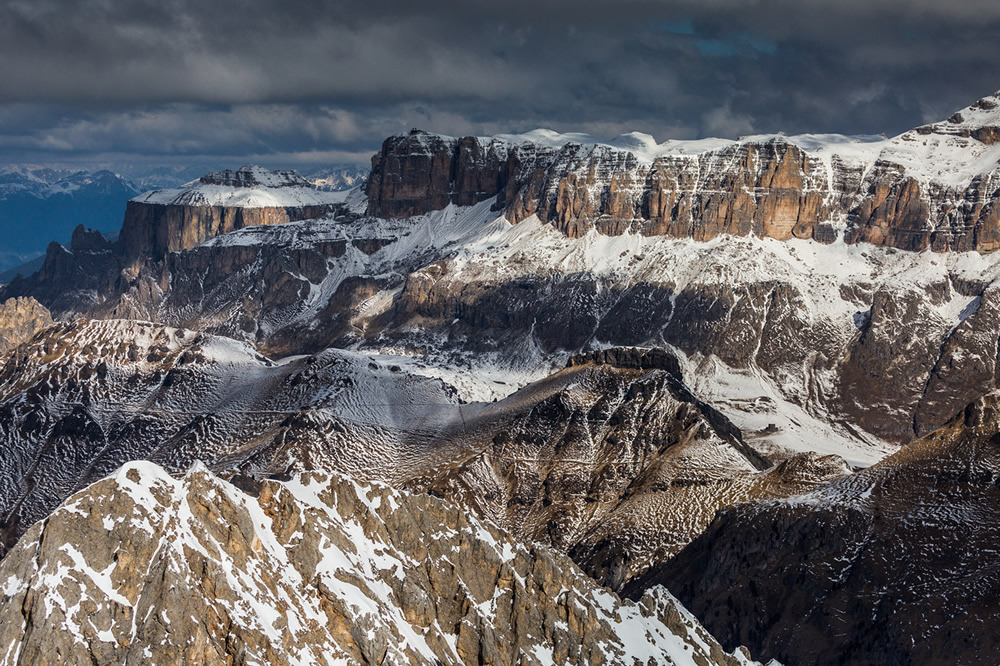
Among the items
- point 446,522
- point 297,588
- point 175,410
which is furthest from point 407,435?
point 297,588

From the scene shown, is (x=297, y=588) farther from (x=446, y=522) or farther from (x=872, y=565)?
(x=872, y=565)

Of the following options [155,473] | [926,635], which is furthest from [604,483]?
[155,473]

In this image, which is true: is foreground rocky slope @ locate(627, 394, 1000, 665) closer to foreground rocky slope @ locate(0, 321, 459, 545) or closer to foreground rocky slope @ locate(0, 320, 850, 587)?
foreground rocky slope @ locate(0, 320, 850, 587)

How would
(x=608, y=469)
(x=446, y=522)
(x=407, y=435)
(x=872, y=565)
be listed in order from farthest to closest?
1. (x=407, y=435)
2. (x=608, y=469)
3. (x=872, y=565)
4. (x=446, y=522)

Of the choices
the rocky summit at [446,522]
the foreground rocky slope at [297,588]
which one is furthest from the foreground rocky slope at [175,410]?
the foreground rocky slope at [297,588]

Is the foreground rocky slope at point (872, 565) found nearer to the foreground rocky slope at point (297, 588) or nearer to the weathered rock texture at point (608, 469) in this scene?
the weathered rock texture at point (608, 469)

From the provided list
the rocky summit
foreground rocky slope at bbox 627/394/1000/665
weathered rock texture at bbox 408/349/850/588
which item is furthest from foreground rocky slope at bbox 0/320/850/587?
foreground rocky slope at bbox 627/394/1000/665

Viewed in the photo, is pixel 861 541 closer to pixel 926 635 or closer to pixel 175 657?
pixel 926 635
